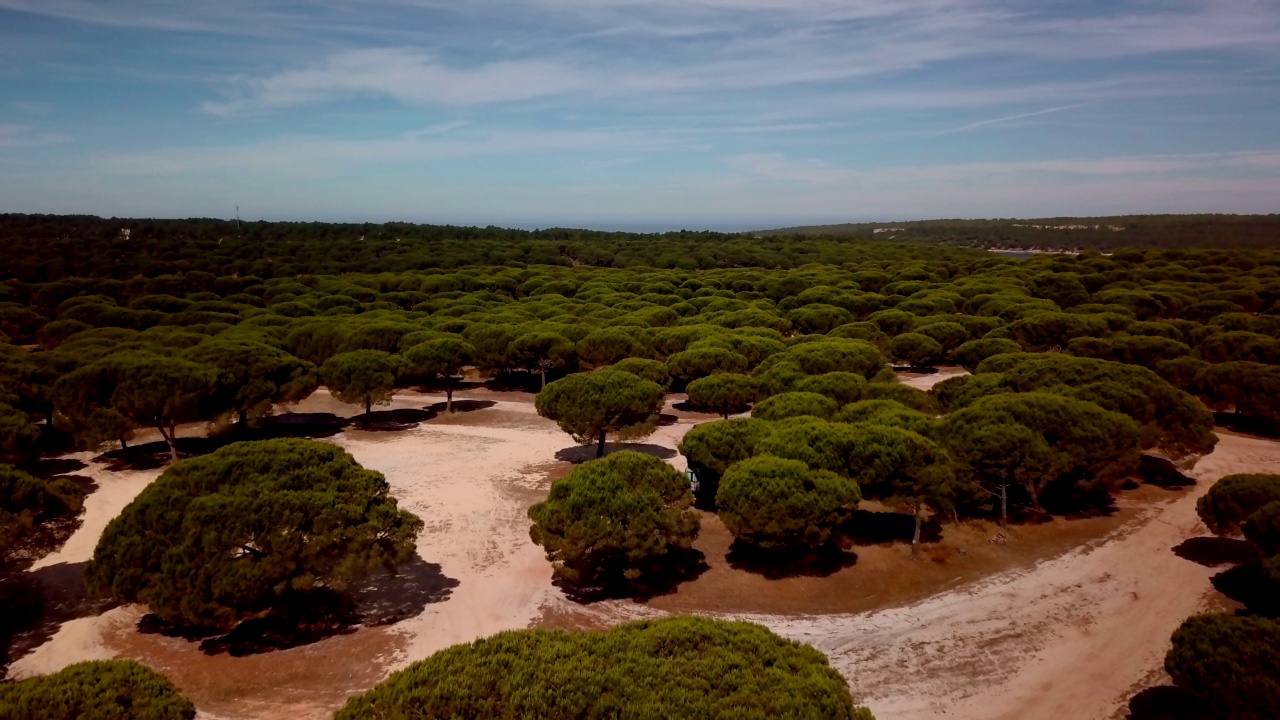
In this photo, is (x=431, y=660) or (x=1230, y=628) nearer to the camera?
(x=431, y=660)

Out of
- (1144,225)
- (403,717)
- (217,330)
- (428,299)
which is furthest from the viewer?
(1144,225)

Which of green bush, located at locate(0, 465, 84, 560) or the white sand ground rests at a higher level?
green bush, located at locate(0, 465, 84, 560)

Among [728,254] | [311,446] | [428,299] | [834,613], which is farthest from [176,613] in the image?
[728,254]

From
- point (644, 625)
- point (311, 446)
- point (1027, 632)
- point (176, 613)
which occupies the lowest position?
point (1027, 632)

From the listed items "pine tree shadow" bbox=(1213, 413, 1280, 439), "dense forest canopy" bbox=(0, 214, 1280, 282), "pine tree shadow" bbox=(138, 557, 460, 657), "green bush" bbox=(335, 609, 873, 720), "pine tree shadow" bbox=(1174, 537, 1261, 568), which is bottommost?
"pine tree shadow" bbox=(1174, 537, 1261, 568)

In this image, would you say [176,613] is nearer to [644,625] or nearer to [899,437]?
[644,625]

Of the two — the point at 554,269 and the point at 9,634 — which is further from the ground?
the point at 554,269

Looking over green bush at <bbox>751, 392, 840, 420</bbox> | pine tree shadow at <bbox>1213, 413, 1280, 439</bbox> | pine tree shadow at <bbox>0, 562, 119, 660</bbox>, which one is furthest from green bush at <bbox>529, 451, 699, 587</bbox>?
pine tree shadow at <bbox>1213, 413, 1280, 439</bbox>

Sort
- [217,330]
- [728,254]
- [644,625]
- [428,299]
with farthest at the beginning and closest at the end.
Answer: [728,254]
[428,299]
[217,330]
[644,625]

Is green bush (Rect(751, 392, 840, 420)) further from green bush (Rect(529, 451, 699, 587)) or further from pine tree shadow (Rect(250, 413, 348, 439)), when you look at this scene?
pine tree shadow (Rect(250, 413, 348, 439))
